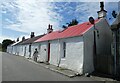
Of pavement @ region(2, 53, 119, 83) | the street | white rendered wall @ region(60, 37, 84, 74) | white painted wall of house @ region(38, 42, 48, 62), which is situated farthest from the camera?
white painted wall of house @ region(38, 42, 48, 62)

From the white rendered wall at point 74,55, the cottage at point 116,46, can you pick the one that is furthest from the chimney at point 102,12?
the cottage at point 116,46

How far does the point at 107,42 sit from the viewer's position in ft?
57.3

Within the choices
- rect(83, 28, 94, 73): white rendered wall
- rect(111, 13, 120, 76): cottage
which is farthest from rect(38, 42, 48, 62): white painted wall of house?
rect(111, 13, 120, 76): cottage

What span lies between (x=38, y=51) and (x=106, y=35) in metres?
13.5

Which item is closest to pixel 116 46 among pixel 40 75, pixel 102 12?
pixel 40 75

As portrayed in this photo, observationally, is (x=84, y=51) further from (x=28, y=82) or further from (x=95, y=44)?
(x=28, y=82)

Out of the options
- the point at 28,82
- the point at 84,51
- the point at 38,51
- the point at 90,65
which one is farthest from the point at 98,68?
the point at 38,51

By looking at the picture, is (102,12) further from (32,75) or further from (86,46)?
(32,75)

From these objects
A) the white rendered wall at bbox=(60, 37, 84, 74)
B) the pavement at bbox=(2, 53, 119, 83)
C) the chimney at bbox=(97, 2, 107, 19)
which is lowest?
the pavement at bbox=(2, 53, 119, 83)

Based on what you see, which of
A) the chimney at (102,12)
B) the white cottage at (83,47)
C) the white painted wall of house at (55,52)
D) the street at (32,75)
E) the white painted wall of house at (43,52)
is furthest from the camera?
the white painted wall of house at (43,52)

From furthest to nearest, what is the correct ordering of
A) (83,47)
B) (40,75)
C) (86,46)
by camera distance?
(86,46), (83,47), (40,75)

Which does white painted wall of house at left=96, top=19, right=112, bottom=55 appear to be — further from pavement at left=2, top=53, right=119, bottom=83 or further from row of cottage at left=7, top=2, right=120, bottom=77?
pavement at left=2, top=53, right=119, bottom=83

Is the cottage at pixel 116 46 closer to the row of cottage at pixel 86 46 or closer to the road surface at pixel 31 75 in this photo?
the row of cottage at pixel 86 46

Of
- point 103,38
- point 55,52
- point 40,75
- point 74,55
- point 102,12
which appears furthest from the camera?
point 55,52
